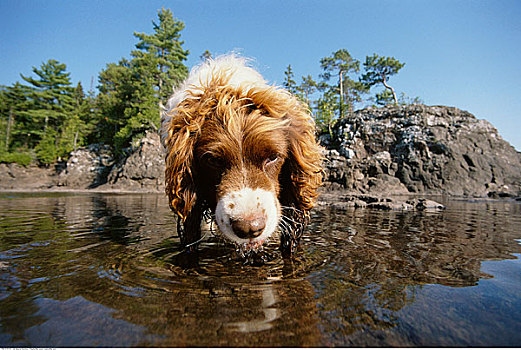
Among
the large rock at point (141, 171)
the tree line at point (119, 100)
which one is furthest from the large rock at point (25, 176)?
the large rock at point (141, 171)

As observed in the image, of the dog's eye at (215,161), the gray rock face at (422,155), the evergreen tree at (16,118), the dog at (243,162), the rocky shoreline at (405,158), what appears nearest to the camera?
the dog at (243,162)

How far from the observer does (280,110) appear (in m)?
3.40

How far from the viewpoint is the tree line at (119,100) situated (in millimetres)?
36156

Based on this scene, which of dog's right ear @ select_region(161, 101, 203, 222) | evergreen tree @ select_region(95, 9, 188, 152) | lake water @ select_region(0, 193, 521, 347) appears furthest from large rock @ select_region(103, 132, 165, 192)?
dog's right ear @ select_region(161, 101, 203, 222)

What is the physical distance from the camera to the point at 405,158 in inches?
1099

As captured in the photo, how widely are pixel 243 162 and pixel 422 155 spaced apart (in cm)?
3009

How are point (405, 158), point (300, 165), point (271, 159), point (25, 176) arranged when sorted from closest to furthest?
point (271, 159)
point (300, 165)
point (405, 158)
point (25, 176)

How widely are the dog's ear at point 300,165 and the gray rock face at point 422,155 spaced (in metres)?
22.0

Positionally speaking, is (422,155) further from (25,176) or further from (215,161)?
(25,176)

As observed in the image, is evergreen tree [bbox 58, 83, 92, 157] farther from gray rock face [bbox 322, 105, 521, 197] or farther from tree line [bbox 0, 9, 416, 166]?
gray rock face [bbox 322, 105, 521, 197]

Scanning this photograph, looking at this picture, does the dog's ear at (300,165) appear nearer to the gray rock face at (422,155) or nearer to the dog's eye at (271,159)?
the dog's eye at (271,159)

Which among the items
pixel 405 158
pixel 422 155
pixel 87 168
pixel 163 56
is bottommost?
pixel 87 168

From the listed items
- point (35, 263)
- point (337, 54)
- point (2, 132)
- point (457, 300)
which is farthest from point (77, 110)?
point (457, 300)

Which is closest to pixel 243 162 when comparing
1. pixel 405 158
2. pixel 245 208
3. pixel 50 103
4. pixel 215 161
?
pixel 215 161
